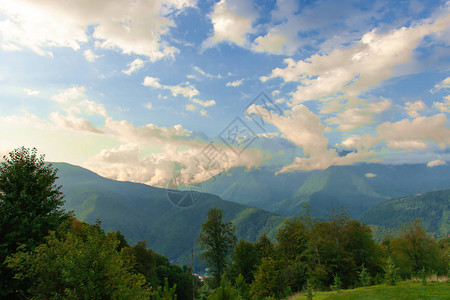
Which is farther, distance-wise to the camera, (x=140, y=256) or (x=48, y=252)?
(x=140, y=256)

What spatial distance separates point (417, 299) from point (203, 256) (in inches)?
1397

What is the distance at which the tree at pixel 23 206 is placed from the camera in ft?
71.9

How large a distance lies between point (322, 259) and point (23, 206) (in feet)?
119

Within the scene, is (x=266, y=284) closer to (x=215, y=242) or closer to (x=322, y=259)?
(x=322, y=259)

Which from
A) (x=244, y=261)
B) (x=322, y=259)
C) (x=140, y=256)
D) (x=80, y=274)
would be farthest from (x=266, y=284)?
(x=140, y=256)

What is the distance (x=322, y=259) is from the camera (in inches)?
1345

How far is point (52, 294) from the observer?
448 inches

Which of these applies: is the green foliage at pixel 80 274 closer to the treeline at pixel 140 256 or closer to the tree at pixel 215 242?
the treeline at pixel 140 256

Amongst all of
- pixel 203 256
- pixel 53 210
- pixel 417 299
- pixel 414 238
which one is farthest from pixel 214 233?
pixel 414 238

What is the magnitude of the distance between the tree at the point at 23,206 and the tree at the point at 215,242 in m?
24.3

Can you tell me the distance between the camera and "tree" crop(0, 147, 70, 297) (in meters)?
21.9

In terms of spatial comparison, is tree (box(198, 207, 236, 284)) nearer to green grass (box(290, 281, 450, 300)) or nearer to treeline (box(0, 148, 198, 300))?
treeline (box(0, 148, 198, 300))

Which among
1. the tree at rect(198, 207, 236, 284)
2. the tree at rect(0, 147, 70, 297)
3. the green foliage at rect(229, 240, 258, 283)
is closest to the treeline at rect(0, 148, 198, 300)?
the tree at rect(0, 147, 70, 297)

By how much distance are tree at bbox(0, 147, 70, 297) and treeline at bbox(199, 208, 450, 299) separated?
1759 cm
